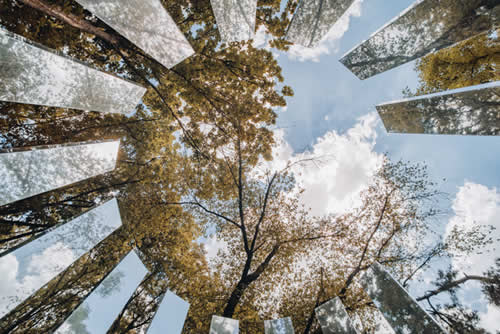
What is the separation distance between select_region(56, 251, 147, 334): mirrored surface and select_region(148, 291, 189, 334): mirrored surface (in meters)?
1.26

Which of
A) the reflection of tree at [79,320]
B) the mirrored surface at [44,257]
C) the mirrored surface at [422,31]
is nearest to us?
the mirrored surface at [422,31]

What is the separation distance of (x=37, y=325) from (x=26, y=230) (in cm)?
153

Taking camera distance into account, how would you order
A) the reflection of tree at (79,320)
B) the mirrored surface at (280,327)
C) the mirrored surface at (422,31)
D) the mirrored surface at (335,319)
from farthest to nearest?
the mirrored surface at (280,327)
the mirrored surface at (335,319)
the reflection of tree at (79,320)
the mirrored surface at (422,31)

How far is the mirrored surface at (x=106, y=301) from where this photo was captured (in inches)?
122

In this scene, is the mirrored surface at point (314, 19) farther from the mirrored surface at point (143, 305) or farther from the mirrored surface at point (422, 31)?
the mirrored surface at point (143, 305)

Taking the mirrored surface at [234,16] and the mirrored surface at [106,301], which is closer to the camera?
the mirrored surface at [234,16]

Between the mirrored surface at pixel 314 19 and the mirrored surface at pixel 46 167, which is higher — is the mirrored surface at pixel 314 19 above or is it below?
above

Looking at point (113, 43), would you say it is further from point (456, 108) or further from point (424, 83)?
point (424, 83)

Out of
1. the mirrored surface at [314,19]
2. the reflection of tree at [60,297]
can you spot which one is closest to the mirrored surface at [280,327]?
the reflection of tree at [60,297]

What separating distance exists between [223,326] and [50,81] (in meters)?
5.81

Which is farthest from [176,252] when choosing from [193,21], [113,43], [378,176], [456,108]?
[378,176]

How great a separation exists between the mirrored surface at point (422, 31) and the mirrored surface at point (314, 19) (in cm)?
57

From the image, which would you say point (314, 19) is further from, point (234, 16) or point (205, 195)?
point (205, 195)

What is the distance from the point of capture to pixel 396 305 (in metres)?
3.46
